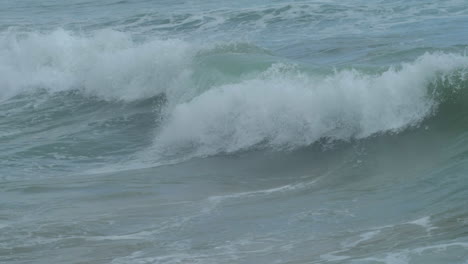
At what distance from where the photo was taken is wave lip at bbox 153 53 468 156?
11164 millimetres

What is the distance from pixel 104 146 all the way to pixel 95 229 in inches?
180

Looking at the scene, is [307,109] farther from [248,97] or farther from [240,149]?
[248,97]

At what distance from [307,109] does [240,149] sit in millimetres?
1027

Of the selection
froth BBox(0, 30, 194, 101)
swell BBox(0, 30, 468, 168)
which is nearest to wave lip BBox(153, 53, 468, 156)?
swell BBox(0, 30, 468, 168)

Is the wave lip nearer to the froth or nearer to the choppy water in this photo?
the choppy water

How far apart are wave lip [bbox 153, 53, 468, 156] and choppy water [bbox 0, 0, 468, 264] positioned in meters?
0.02

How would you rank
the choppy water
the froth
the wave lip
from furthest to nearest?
the froth
the wave lip
the choppy water

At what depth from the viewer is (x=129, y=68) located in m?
17.2

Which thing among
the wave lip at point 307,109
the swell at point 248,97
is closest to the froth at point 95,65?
the swell at point 248,97

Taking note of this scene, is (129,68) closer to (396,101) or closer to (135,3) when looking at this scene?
(396,101)

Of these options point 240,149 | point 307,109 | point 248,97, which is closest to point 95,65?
point 248,97

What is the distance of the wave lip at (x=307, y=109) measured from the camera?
11164 millimetres

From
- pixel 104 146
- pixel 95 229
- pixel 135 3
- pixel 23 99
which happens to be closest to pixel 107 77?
pixel 23 99

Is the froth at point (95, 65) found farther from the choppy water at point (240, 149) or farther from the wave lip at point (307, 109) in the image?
the wave lip at point (307, 109)
